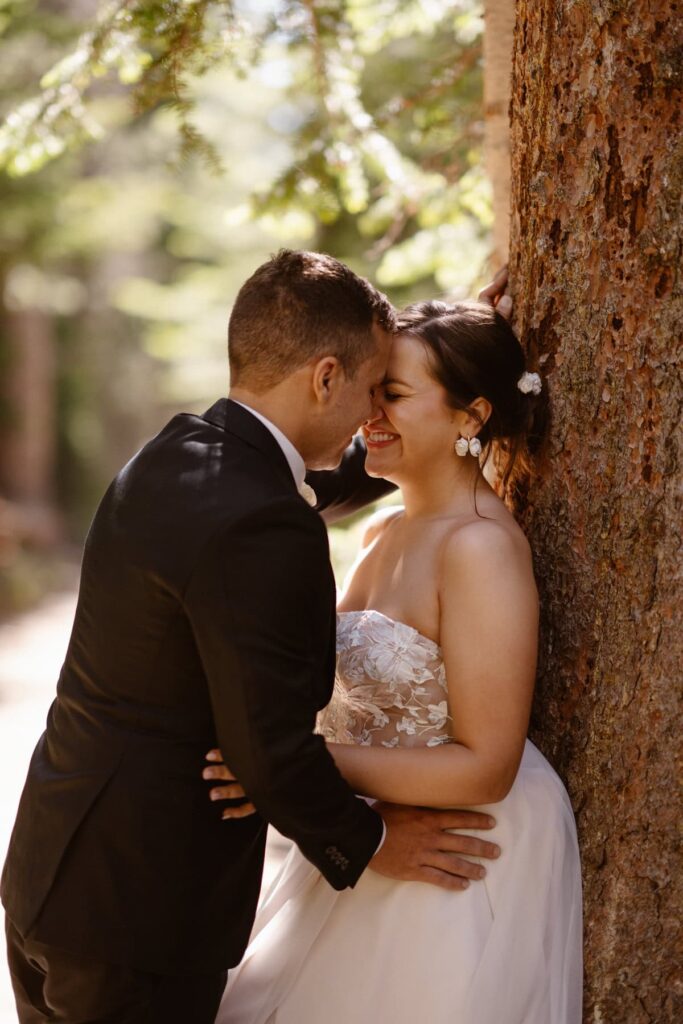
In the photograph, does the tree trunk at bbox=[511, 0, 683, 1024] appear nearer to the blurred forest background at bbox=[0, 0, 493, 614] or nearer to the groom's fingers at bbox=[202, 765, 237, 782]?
the groom's fingers at bbox=[202, 765, 237, 782]

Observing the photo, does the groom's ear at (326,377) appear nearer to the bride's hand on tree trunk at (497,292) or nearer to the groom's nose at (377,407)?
the groom's nose at (377,407)

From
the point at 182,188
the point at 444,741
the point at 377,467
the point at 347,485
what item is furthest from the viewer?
the point at 182,188

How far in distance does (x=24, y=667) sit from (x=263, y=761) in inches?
368

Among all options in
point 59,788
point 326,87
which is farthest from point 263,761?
point 326,87

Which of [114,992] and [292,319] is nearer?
[114,992]

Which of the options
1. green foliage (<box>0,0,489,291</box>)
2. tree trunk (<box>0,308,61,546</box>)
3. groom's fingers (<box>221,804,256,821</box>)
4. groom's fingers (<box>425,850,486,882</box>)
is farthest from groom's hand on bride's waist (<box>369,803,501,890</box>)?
tree trunk (<box>0,308,61,546</box>)

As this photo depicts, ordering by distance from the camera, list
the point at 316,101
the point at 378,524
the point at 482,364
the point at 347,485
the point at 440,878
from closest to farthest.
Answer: the point at 440,878 < the point at 482,364 < the point at 378,524 < the point at 347,485 < the point at 316,101

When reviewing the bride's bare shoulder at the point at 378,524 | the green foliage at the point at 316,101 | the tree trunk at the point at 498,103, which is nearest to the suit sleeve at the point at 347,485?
the bride's bare shoulder at the point at 378,524

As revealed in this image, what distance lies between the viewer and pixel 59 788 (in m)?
2.49

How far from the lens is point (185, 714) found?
2.42 metres

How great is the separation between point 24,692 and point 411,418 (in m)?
7.90

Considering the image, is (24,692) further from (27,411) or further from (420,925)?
(27,411)

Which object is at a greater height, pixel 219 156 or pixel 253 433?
pixel 219 156

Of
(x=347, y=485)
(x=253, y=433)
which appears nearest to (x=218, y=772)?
(x=253, y=433)
